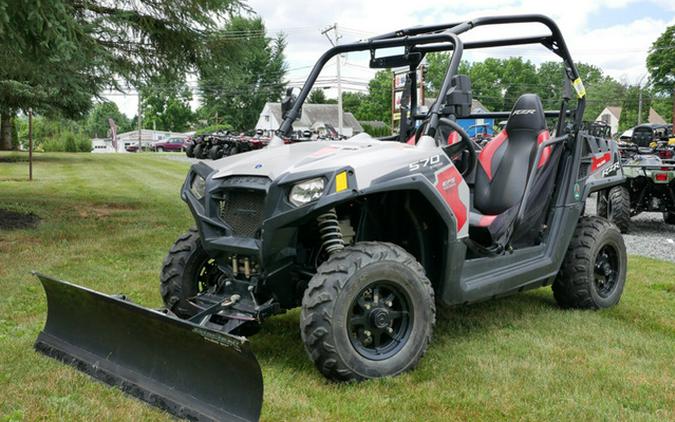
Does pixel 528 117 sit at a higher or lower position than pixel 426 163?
higher

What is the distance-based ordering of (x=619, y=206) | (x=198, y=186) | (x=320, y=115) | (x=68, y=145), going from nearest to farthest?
(x=198, y=186) → (x=619, y=206) → (x=68, y=145) → (x=320, y=115)

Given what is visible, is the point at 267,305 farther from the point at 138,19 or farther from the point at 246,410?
the point at 138,19

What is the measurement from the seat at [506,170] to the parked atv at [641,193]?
221 inches

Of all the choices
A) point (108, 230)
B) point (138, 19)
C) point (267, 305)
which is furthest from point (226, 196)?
point (138, 19)

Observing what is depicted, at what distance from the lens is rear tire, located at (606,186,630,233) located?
34.8 ft

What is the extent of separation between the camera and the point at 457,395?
373cm

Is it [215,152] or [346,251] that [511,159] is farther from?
[215,152]

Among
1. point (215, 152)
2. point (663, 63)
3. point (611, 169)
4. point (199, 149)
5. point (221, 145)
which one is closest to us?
point (611, 169)

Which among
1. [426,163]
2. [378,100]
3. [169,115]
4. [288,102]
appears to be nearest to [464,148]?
[426,163]

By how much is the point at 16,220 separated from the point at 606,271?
7902 mm

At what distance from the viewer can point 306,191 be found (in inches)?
147

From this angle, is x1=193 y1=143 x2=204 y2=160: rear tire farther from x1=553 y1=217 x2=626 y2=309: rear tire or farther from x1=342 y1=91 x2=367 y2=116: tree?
x1=342 y1=91 x2=367 y2=116: tree

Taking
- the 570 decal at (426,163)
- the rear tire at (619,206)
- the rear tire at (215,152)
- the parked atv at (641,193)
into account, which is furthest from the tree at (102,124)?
the 570 decal at (426,163)

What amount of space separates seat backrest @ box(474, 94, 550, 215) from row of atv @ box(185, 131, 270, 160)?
70.8 ft
